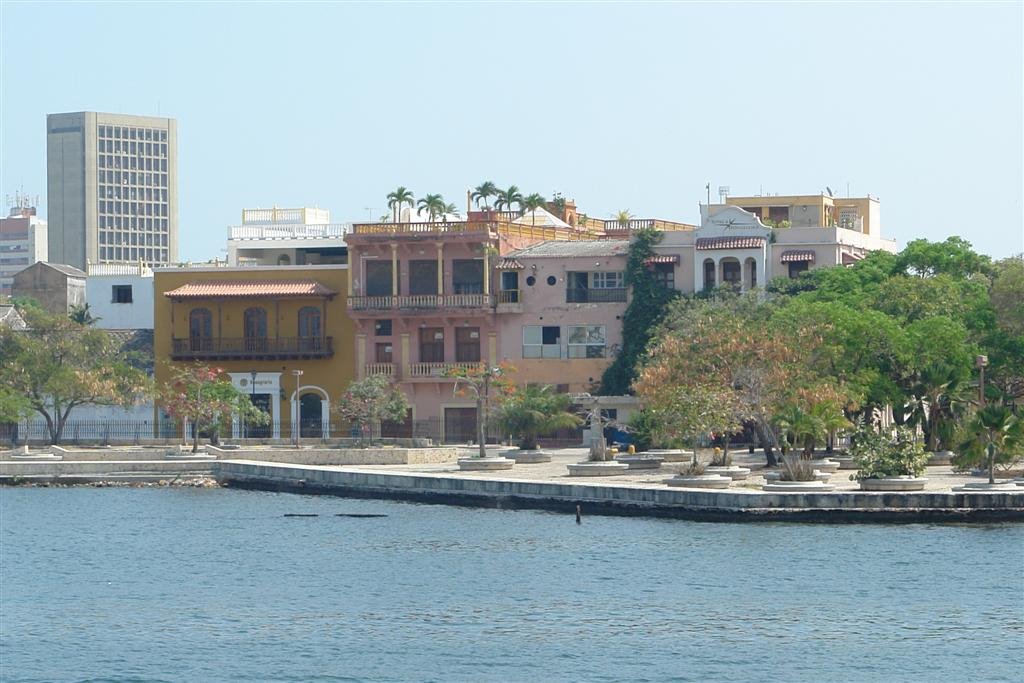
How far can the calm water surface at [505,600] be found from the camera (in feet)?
110

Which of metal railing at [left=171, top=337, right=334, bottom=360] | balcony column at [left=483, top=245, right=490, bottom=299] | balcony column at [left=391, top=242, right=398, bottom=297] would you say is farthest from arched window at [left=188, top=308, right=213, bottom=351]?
balcony column at [left=483, top=245, right=490, bottom=299]

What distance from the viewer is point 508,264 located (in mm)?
80062

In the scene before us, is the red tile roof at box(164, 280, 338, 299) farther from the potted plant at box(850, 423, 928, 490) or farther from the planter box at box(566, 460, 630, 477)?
the potted plant at box(850, 423, 928, 490)

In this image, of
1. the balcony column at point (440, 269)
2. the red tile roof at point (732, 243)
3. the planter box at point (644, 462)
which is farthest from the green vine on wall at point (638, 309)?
the planter box at point (644, 462)

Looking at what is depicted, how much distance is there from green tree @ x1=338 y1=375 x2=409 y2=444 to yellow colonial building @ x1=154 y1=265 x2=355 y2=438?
612 centimetres

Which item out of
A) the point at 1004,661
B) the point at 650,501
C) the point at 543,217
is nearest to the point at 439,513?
the point at 650,501

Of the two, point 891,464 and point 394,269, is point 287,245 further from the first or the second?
point 891,464

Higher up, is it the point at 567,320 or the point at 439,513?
the point at 567,320

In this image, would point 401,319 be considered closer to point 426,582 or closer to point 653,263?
point 653,263

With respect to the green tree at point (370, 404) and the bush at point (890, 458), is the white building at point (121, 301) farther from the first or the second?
the bush at point (890, 458)

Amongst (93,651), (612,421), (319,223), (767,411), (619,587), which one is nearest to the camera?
(93,651)

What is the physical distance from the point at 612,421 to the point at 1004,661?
121ft

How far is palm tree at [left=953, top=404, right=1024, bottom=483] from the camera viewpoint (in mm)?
51469

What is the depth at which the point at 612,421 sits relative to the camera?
6931 centimetres
